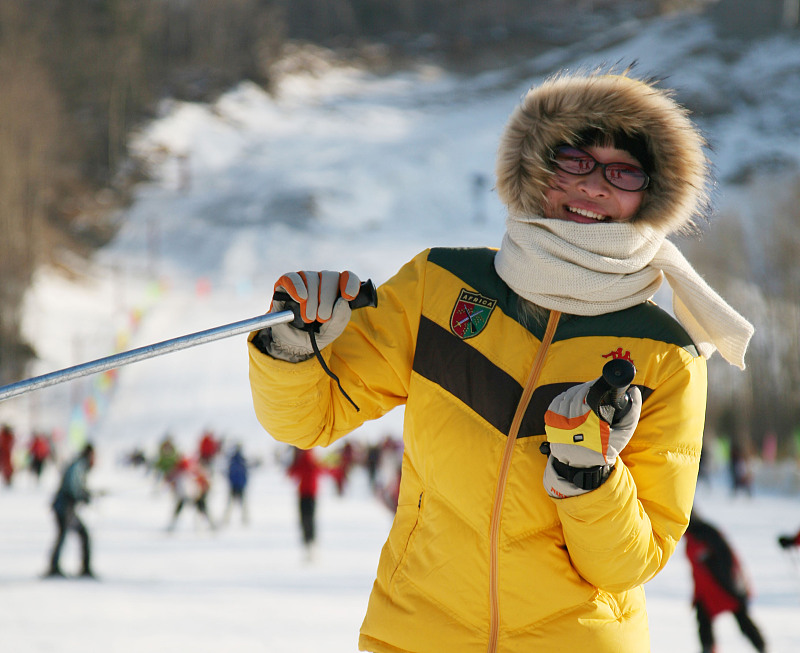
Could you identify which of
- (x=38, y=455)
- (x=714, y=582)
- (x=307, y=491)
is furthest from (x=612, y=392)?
(x=38, y=455)

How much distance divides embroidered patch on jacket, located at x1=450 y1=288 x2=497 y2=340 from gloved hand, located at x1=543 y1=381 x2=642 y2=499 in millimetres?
309

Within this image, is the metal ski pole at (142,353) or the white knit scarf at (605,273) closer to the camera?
the metal ski pole at (142,353)

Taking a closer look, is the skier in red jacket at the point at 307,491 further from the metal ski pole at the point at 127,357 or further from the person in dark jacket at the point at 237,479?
the metal ski pole at the point at 127,357

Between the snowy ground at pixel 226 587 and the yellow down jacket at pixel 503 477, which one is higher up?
the yellow down jacket at pixel 503 477

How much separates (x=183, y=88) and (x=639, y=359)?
212ft

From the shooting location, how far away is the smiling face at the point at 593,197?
2064 millimetres

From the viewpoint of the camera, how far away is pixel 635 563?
1816 mm

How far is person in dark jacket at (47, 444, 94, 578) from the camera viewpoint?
8.48 m

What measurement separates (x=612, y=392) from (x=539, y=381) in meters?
0.26

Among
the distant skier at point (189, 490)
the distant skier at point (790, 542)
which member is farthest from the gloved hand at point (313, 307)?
the distant skier at point (189, 490)

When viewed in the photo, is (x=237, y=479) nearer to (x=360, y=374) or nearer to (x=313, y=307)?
(x=360, y=374)

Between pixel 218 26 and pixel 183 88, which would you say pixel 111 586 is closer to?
pixel 183 88

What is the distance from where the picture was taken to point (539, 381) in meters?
1.95

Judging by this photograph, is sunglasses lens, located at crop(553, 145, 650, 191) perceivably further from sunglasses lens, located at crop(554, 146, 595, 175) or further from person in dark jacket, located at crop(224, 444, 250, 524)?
person in dark jacket, located at crop(224, 444, 250, 524)
